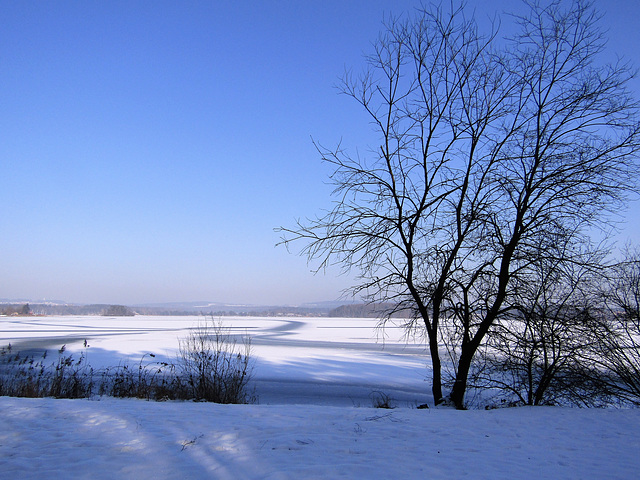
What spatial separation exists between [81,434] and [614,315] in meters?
9.38

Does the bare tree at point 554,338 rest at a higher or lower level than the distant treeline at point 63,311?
higher

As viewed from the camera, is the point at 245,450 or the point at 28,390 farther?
the point at 28,390

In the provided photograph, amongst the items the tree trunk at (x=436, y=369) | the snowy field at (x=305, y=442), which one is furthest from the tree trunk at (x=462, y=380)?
the snowy field at (x=305, y=442)

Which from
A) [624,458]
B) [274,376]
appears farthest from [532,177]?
[274,376]

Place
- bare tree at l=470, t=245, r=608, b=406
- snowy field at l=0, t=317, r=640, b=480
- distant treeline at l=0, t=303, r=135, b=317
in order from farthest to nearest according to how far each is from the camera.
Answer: distant treeline at l=0, t=303, r=135, b=317, bare tree at l=470, t=245, r=608, b=406, snowy field at l=0, t=317, r=640, b=480

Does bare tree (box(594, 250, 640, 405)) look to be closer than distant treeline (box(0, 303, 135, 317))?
Yes

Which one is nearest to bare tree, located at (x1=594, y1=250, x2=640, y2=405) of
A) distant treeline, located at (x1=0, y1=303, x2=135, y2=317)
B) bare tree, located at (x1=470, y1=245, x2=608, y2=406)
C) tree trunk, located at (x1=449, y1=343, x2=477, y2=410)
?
bare tree, located at (x1=470, y1=245, x2=608, y2=406)

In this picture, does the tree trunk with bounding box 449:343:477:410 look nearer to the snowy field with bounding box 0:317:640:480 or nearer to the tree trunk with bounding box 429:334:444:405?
the tree trunk with bounding box 429:334:444:405

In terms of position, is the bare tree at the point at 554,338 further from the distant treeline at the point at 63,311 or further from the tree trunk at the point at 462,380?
the distant treeline at the point at 63,311

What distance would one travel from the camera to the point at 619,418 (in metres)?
6.26

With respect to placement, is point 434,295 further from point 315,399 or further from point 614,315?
point 315,399

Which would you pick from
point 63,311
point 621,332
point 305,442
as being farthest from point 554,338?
point 63,311

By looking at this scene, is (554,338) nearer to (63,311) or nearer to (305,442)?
(305,442)

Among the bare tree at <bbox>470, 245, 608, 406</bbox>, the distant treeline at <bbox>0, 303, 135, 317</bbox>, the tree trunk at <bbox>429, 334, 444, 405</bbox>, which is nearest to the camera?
the bare tree at <bbox>470, 245, 608, 406</bbox>
